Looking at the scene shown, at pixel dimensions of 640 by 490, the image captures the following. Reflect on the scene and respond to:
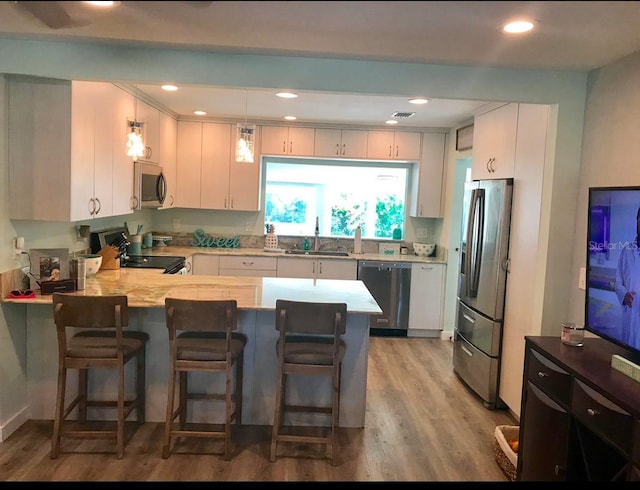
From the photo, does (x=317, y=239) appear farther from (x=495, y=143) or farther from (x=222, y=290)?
(x=222, y=290)

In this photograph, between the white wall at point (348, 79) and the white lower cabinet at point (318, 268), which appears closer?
the white wall at point (348, 79)

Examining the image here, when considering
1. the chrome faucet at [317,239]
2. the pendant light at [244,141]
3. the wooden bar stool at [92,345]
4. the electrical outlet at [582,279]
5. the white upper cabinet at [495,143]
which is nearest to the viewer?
the wooden bar stool at [92,345]

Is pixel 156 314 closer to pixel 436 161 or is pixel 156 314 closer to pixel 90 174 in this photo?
pixel 90 174

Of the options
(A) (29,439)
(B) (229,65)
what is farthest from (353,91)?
(A) (29,439)

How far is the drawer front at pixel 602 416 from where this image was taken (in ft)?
5.99

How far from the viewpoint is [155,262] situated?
4.65 m

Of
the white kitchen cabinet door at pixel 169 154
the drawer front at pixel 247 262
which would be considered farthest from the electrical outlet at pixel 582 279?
the white kitchen cabinet door at pixel 169 154

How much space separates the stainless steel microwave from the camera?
434cm

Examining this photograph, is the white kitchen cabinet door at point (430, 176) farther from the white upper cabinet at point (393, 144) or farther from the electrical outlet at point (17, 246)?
the electrical outlet at point (17, 246)

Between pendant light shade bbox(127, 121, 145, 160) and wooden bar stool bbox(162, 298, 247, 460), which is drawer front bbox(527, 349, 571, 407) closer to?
wooden bar stool bbox(162, 298, 247, 460)

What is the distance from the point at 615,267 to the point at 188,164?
15.2ft

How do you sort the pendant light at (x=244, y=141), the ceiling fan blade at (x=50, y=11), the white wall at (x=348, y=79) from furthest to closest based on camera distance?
the pendant light at (x=244, y=141)
the white wall at (x=348, y=79)
the ceiling fan blade at (x=50, y=11)

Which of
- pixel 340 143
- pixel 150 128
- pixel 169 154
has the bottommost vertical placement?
pixel 169 154

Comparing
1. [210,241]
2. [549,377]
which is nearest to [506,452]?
[549,377]
